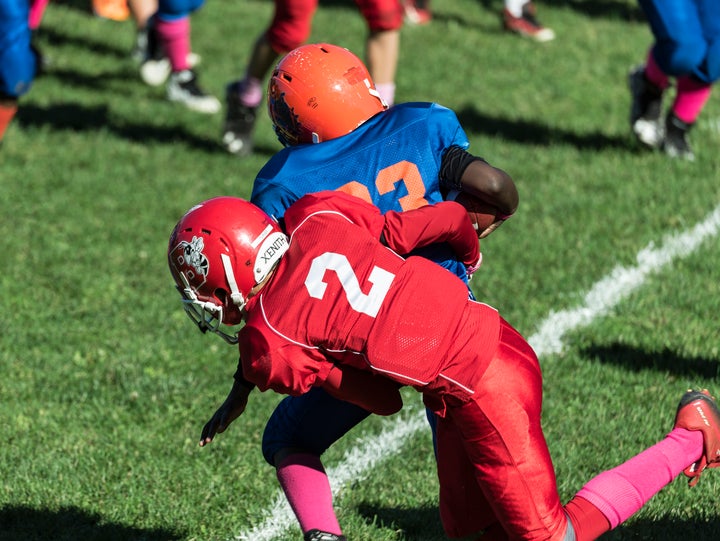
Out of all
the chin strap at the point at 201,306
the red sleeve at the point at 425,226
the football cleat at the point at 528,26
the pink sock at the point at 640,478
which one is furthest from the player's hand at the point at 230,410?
the football cleat at the point at 528,26

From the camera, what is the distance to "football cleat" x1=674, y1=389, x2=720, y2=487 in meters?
3.30

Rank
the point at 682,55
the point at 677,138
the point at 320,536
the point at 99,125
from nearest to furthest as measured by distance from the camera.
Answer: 1. the point at 320,536
2. the point at 682,55
3. the point at 677,138
4. the point at 99,125

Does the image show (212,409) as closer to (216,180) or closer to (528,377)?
(528,377)

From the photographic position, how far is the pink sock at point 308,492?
3.17 metres

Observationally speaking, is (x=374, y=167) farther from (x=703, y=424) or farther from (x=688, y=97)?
(x=688, y=97)

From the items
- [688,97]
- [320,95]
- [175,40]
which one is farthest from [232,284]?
[175,40]

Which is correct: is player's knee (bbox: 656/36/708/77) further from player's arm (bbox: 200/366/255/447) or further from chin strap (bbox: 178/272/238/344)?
chin strap (bbox: 178/272/238/344)

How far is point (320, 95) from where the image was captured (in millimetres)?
3090

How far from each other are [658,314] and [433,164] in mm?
2391

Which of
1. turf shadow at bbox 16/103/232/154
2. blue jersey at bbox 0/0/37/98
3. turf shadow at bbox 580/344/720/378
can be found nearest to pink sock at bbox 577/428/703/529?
turf shadow at bbox 580/344/720/378

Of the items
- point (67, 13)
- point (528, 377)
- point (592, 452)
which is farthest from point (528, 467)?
Answer: point (67, 13)

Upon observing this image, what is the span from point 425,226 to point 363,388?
46 centimetres

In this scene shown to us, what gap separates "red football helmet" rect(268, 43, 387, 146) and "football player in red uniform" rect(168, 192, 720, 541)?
0.30 m

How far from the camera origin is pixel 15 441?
13.7 feet
